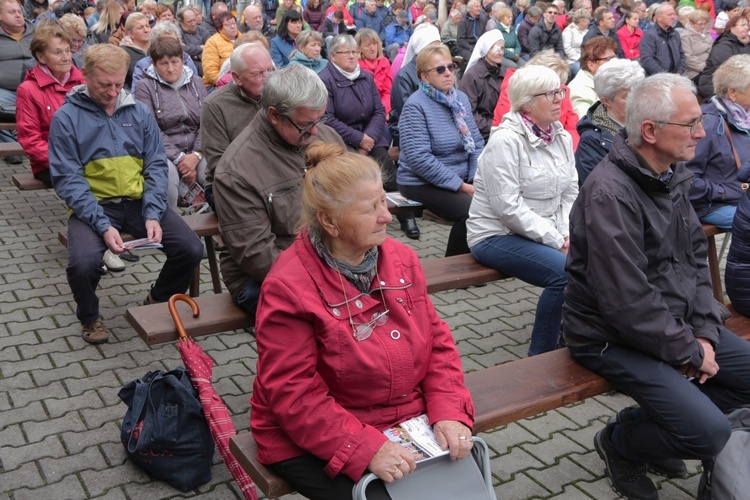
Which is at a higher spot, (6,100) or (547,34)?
(6,100)

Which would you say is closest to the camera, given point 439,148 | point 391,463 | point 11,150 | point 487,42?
point 391,463

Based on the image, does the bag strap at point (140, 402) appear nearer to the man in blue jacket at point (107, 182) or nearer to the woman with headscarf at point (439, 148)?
the man in blue jacket at point (107, 182)

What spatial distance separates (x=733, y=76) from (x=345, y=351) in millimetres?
3988

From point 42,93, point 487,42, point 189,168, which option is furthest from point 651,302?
point 487,42

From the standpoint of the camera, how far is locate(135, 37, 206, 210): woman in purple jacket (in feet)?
21.5

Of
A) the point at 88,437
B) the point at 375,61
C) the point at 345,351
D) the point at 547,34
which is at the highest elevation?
the point at 345,351

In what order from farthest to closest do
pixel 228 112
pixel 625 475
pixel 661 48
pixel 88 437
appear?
pixel 661 48 → pixel 228 112 → pixel 88 437 → pixel 625 475

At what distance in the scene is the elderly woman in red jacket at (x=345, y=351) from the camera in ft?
8.50

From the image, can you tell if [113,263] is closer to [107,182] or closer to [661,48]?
[107,182]

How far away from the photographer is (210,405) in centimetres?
342

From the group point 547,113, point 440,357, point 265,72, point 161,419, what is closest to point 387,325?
point 440,357

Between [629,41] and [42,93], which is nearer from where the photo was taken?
[42,93]

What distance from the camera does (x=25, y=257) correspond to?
20.4 feet

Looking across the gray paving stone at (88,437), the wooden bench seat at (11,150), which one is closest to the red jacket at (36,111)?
the wooden bench seat at (11,150)
